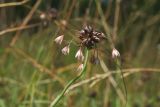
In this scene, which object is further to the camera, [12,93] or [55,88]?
[55,88]

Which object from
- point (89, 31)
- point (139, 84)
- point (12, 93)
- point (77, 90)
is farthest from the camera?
point (139, 84)

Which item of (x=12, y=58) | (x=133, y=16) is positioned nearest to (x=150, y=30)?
(x=133, y=16)

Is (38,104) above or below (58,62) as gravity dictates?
above

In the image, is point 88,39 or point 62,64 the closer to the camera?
point 88,39

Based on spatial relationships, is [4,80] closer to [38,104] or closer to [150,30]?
[38,104]

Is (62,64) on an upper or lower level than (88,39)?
lower

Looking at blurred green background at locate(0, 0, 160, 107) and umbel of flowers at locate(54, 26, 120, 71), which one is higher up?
umbel of flowers at locate(54, 26, 120, 71)

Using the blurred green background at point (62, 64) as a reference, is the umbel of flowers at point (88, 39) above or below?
above

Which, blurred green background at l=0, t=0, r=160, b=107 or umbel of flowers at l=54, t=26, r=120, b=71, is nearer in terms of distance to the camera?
umbel of flowers at l=54, t=26, r=120, b=71

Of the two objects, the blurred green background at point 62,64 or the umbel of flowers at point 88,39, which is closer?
the umbel of flowers at point 88,39

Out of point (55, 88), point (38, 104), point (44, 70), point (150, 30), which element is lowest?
point (150, 30)

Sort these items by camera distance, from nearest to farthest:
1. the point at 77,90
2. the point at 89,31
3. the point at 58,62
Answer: the point at 89,31 → the point at 77,90 → the point at 58,62
